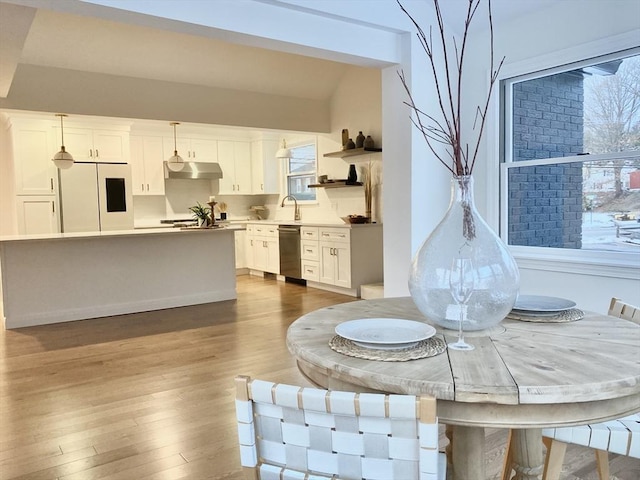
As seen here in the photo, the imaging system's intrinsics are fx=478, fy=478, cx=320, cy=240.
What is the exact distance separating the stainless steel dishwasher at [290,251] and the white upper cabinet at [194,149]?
6.76 ft

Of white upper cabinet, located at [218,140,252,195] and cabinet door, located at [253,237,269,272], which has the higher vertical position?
white upper cabinet, located at [218,140,252,195]

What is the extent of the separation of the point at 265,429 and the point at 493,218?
10.2ft

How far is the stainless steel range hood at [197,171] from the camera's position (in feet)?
25.1

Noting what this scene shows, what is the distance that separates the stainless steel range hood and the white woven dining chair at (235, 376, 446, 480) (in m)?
7.12

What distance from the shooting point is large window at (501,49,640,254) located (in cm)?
293

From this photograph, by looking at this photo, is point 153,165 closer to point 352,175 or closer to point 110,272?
point 110,272

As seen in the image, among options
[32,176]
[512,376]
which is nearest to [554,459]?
[512,376]

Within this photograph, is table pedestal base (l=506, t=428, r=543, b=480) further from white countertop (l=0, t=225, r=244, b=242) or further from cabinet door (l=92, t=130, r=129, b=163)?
cabinet door (l=92, t=130, r=129, b=163)

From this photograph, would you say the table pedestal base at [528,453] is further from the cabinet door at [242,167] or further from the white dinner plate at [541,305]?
the cabinet door at [242,167]

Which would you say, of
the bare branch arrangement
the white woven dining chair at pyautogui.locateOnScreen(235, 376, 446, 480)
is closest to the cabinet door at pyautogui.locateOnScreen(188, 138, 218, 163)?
the bare branch arrangement

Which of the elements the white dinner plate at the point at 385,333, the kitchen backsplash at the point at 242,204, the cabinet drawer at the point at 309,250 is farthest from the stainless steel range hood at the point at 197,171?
the white dinner plate at the point at 385,333

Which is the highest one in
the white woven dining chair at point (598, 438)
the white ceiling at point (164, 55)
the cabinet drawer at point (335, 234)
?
the white ceiling at point (164, 55)

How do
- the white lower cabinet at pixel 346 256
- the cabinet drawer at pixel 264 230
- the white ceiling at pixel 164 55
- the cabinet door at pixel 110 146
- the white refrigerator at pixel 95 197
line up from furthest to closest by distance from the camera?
the cabinet drawer at pixel 264 230 → the cabinet door at pixel 110 146 → the white refrigerator at pixel 95 197 → the white lower cabinet at pixel 346 256 → the white ceiling at pixel 164 55

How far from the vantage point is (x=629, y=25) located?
2795 mm
